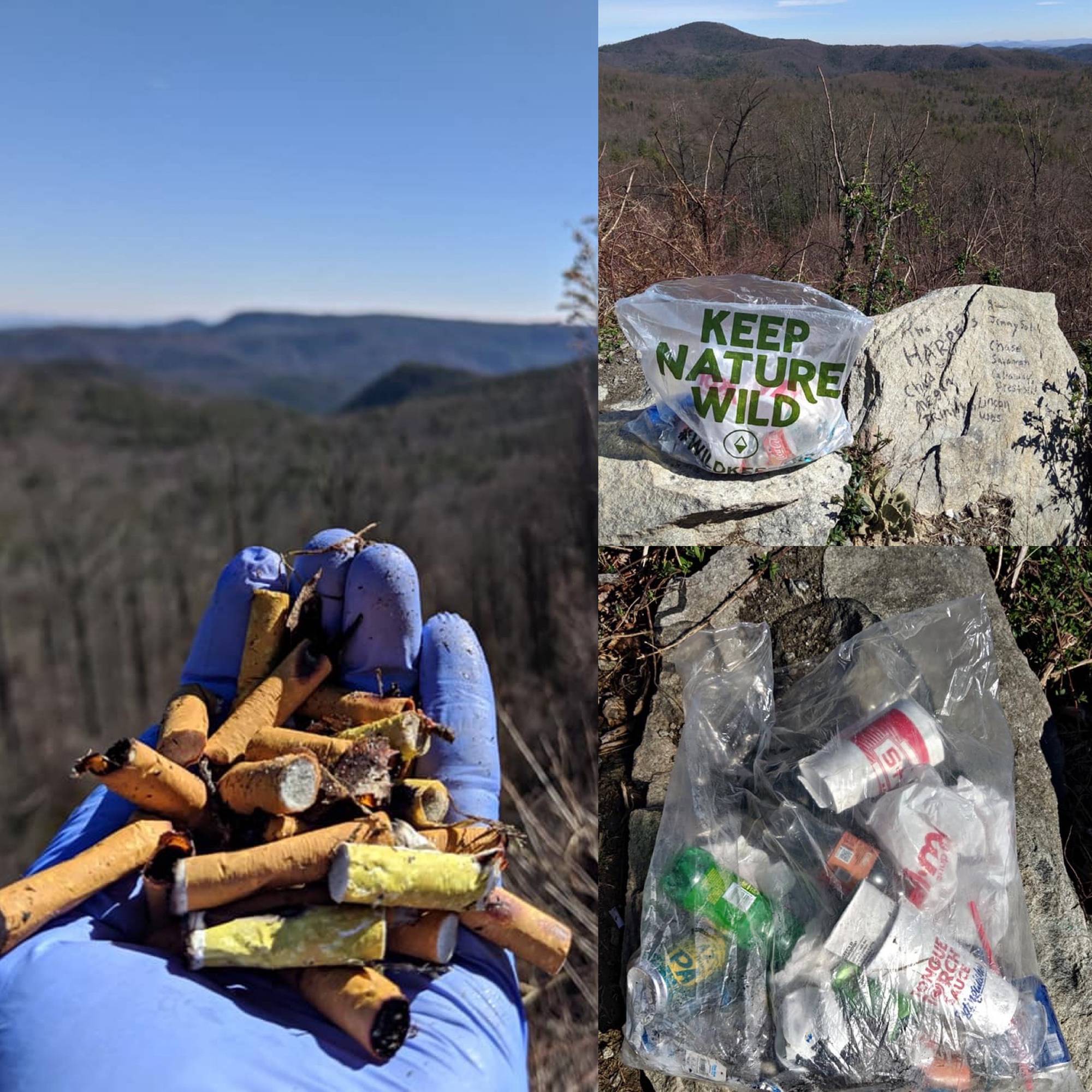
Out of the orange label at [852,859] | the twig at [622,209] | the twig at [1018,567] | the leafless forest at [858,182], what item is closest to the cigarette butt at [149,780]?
the orange label at [852,859]

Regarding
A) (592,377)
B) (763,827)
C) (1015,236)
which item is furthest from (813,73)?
(763,827)

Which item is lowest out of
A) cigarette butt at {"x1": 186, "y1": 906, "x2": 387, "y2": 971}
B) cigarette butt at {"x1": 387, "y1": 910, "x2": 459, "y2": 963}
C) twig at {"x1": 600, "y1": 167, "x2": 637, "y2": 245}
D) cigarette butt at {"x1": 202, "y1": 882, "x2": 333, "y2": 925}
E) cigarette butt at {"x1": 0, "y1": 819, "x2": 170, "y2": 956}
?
cigarette butt at {"x1": 387, "y1": 910, "x2": 459, "y2": 963}

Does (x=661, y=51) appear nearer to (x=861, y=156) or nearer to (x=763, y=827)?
(x=861, y=156)

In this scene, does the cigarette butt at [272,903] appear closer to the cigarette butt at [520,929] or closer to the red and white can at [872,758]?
the cigarette butt at [520,929]

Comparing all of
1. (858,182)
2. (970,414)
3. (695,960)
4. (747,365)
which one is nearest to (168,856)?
(695,960)

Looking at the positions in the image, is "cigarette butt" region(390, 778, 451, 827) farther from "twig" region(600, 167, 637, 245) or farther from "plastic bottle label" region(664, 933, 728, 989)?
"twig" region(600, 167, 637, 245)

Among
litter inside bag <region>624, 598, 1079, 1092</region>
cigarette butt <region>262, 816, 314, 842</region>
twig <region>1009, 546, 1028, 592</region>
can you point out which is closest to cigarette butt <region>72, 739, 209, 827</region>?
cigarette butt <region>262, 816, 314, 842</region>

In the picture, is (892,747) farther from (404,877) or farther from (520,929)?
(404,877)
